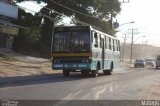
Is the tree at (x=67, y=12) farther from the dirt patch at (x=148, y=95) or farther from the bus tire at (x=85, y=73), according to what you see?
the dirt patch at (x=148, y=95)

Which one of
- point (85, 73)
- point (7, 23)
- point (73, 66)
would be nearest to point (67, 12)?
point (7, 23)

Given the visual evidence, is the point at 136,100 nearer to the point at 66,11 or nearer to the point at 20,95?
the point at 20,95

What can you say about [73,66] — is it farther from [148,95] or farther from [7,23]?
[7,23]

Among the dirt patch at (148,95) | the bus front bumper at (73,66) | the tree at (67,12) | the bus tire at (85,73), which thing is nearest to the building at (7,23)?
the tree at (67,12)

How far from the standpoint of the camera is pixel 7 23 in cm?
5175

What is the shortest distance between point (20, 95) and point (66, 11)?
46134mm

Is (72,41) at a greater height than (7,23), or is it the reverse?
(7,23)

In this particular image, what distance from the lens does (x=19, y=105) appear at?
13.7m

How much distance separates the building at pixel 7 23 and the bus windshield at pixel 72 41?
19301 mm

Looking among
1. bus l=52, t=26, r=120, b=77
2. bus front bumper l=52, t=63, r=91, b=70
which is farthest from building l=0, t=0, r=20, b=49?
bus front bumper l=52, t=63, r=91, b=70

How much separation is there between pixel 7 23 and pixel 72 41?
22.4 metres

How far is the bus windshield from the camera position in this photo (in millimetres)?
30638

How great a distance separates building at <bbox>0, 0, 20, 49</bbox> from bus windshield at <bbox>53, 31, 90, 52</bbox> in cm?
1930

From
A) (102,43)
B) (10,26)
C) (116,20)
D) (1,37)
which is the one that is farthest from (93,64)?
(116,20)
